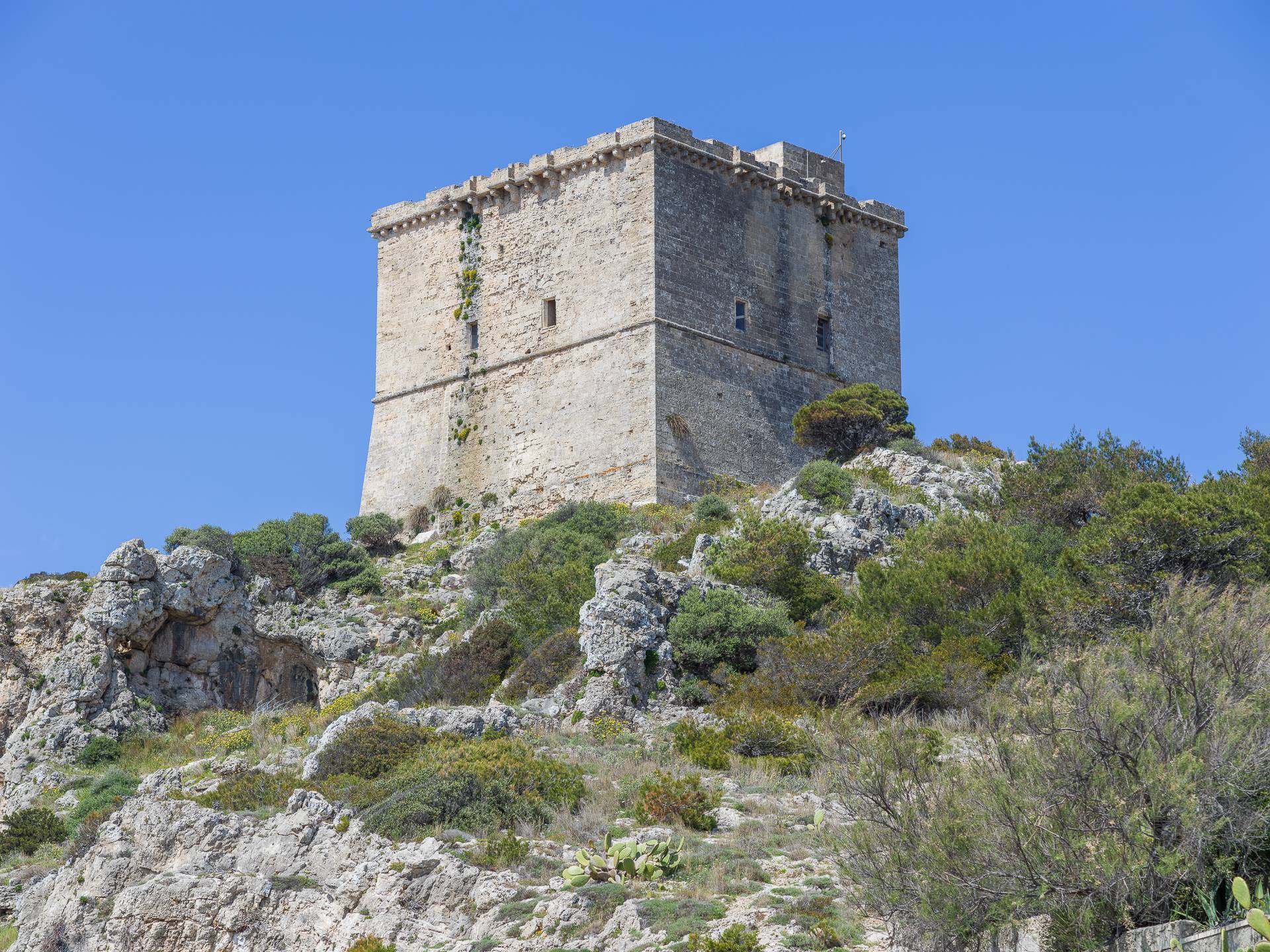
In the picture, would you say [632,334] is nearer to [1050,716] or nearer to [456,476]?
[456,476]

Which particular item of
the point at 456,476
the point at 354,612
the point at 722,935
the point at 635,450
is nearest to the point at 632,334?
the point at 635,450

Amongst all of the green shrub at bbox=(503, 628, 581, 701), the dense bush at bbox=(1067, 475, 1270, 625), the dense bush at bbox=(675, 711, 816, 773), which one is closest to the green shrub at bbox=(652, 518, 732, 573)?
the green shrub at bbox=(503, 628, 581, 701)

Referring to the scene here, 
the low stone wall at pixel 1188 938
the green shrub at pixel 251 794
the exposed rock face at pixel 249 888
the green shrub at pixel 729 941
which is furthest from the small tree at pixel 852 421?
the low stone wall at pixel 1188 938

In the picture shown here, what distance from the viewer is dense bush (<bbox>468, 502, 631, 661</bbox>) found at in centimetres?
2908

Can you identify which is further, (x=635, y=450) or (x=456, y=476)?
(x=456, y=476)

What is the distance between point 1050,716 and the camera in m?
15.1

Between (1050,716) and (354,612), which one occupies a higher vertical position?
(354,612)

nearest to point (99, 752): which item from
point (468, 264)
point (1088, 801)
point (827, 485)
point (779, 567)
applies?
point (779, 567)

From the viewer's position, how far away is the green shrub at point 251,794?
69.2 ft

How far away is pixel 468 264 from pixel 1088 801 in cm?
2919

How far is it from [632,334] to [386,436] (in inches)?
297

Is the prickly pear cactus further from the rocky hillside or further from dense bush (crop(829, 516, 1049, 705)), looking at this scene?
dense bush (crop(829, 516, 1049, 705))

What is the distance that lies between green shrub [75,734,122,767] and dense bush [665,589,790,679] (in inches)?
384

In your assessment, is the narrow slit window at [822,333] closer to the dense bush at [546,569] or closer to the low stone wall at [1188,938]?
the dense bush at [546,569]
